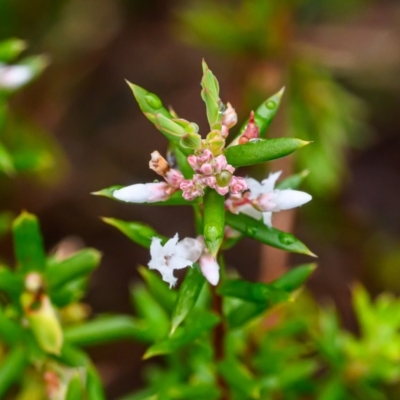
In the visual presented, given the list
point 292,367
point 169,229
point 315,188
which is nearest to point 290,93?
point 315,188

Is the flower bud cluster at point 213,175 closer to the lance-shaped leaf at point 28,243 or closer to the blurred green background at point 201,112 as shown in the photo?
the lance-shaped leaf at point 28,243

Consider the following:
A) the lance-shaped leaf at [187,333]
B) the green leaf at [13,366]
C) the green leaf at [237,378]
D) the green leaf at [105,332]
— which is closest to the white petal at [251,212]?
the lance-shaped leaf at [187,333]

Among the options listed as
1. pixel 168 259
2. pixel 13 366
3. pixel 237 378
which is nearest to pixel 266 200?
pixel 168 259

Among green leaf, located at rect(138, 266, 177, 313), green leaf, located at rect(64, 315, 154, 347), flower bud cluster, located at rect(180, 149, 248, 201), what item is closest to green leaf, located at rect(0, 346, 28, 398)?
green leaf, located at rect(64, 315, 154, 347)

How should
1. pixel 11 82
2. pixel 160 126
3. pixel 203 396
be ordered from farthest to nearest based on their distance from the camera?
pixel 11 82 → pixel 203 396 → pixel 160 126

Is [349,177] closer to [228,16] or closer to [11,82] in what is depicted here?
[228,16]

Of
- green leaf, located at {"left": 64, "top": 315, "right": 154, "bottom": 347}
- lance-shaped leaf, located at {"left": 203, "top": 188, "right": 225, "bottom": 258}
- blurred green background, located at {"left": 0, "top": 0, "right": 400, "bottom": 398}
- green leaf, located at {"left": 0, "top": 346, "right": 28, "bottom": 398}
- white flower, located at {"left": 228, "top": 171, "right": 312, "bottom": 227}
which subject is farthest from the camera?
blurred green background, located at {"left": 0, "top": 0, "right": 400, "bottom": 398}

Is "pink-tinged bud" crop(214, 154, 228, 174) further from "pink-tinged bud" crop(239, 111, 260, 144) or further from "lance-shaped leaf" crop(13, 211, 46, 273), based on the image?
"lance-shaped leaf" crop(13, 211, 46, 273)
